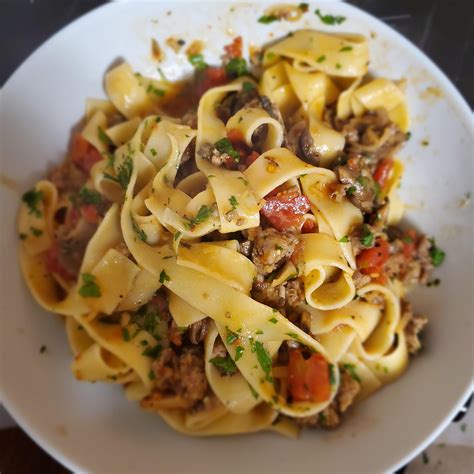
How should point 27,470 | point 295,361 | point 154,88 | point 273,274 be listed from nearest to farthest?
point 273,274, point 295,361, point 27,470, point 154,88

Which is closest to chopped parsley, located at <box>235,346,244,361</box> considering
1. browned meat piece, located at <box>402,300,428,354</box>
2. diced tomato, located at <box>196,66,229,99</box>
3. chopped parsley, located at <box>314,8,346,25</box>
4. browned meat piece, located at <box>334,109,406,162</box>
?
browned meat piece, located at <box>402,300,428,354</box>

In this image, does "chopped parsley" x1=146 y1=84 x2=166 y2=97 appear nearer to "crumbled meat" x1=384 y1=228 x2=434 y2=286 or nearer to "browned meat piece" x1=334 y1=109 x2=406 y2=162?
"browned meat piece" x1=334 y1=109 x2=406 y2=162

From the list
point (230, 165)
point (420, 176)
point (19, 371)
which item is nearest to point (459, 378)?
point (420, 176)

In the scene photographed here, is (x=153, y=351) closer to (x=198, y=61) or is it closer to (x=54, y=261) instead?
(x=54, y=261)

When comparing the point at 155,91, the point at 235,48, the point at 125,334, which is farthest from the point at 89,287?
the point at 235,48

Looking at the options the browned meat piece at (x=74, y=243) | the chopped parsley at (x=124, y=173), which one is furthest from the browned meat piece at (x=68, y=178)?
the chopped parsley at (x=124, y=173)

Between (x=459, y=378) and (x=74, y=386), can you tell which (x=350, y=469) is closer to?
(x=459, y=378)
